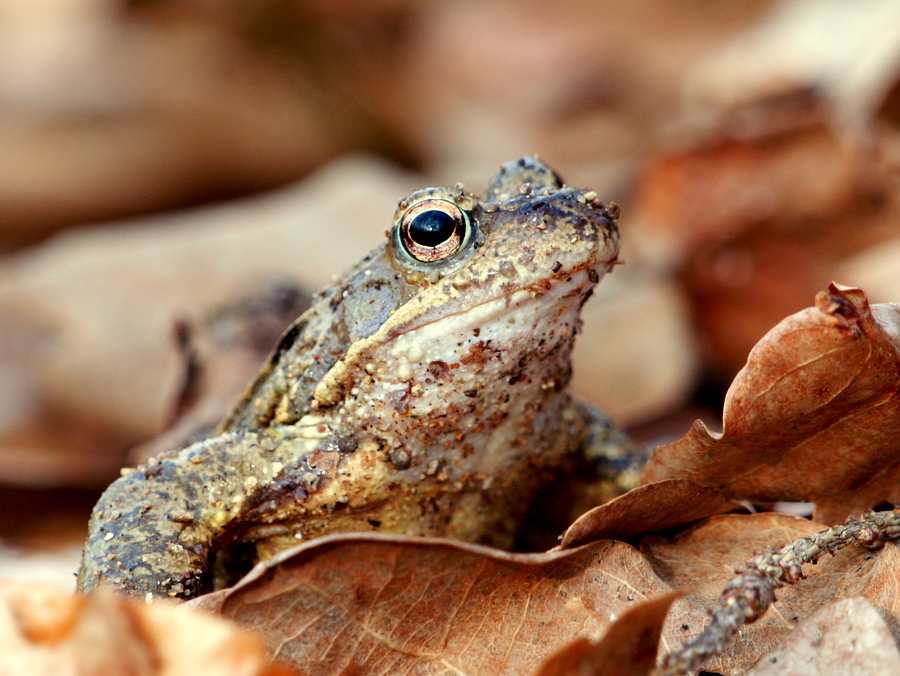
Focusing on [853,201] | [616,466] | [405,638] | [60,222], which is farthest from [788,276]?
[60,222]

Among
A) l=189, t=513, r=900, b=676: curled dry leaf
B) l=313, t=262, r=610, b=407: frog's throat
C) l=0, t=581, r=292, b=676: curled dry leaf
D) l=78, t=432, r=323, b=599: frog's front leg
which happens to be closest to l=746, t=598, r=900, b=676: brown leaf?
l=189, t=513, r=900, b=676: curled dry leaf

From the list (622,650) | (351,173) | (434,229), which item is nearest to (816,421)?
(622,650)

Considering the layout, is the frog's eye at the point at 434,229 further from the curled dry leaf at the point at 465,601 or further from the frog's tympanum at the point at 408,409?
the curled dry leaf at the point at 465,601

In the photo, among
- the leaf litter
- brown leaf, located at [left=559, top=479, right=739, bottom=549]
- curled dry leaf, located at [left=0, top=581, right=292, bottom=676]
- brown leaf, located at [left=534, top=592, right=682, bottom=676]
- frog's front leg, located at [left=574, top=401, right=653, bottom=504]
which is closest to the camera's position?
curled dry leaf, located at [left=0, top=581, right=292, bottom=676]

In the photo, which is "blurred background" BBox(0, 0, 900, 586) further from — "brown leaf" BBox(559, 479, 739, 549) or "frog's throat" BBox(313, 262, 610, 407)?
"brown leaf" BBox(559, 479, 739, 549)

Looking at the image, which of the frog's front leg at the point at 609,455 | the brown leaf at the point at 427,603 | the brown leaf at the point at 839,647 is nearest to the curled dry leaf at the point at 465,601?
the brown leaf at the point at 427,603

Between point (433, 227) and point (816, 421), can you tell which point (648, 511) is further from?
point (433, 227)
